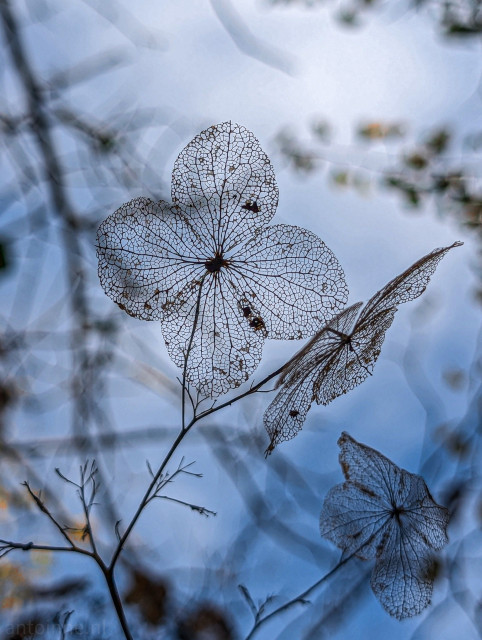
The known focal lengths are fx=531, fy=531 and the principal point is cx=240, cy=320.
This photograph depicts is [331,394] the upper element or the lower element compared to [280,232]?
lower

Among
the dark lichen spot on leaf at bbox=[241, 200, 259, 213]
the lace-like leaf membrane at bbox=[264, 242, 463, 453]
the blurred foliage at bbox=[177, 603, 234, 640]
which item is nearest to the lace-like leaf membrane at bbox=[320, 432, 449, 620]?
the lace-like leaf membrane at bbox=[264, 242, 463, 453]

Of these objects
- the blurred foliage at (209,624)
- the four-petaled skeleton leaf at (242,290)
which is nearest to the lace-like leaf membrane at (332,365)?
the four-petaled skeleton leaf at (242,290)

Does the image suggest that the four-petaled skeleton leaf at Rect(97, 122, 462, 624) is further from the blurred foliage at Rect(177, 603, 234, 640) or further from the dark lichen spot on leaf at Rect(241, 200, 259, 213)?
the blurred foliage at Rect(177, 603, 234, 640)

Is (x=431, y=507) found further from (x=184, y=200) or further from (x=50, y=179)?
(x=50, y=179)

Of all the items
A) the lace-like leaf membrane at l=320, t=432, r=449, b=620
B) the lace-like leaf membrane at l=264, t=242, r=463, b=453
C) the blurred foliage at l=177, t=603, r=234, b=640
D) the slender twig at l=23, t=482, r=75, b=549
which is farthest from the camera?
the blurred foliage at l=177, t=603, r=234, b=640

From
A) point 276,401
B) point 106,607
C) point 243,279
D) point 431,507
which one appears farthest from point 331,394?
point 106,607
